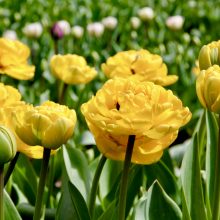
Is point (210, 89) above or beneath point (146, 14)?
above

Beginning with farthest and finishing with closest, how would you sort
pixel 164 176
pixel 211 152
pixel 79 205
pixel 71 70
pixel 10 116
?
pixel 71 70, pixel 164 176, pixel 211 152, pixel 79 205, pixel 10 116

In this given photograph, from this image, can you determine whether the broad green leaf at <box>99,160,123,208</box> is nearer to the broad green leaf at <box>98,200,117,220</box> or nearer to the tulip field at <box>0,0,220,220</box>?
the tulip field at <box>0,0,220,220</box>

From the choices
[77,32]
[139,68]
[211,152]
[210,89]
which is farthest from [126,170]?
[77,32]

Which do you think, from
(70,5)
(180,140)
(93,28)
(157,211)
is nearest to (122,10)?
(70,5)

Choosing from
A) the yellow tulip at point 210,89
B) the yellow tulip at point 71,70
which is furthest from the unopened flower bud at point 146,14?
the yellow tulip at point 210,89

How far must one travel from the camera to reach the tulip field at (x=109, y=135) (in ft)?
3.59

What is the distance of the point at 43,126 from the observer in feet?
3.61

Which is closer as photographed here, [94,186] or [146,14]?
[94,186]

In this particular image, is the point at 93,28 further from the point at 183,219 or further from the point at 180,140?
the point at 183,219

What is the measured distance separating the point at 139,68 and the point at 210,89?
66cm

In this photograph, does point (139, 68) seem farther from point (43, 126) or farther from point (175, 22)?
point (175, 22)

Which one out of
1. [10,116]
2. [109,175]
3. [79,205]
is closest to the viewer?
[10,116]

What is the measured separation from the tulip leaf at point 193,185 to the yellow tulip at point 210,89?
0.77 ft

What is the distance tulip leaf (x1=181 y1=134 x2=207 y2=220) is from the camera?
140 cm
